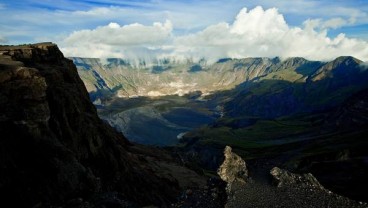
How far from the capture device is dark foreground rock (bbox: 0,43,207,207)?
2918 inches

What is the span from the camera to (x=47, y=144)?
3157 inches

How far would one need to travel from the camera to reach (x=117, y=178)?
107 m

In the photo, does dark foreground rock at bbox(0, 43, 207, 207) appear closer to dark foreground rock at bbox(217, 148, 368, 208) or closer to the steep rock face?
the steep rock face

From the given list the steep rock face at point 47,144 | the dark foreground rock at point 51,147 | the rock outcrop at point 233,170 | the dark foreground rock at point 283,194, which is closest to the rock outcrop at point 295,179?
the dark foreground rock at point 283,194

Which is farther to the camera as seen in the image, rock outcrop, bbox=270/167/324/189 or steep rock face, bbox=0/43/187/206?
rock outcrop, bbox=270/167/324/189

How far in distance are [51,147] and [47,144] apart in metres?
0.91

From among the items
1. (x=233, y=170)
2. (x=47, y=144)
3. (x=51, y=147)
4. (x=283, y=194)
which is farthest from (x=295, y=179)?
(x=47, y=144)

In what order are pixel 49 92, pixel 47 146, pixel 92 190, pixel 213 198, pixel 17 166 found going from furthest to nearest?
pixel 213 198 → pixel 49 92 → pixel 92 190 → pixel 47 146 → pixel 17 166

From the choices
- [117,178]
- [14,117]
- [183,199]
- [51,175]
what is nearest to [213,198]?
[183,199]

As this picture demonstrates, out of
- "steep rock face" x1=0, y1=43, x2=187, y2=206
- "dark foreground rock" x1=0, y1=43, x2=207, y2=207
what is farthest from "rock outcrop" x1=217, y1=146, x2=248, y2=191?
"steep rock face" x1=0, y1=43, x2=187, y2=206

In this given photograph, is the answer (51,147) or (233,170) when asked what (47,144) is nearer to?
(51,147)

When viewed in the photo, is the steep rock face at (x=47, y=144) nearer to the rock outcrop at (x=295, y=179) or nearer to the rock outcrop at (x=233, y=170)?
the rock outcrop at (x=233, y=170)

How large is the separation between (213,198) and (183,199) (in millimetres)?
11971

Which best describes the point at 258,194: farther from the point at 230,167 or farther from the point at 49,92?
the point at 49,92
